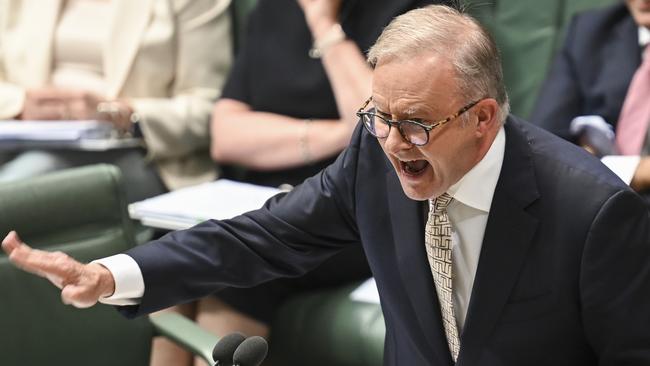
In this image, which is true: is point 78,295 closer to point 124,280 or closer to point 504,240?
point 124,280

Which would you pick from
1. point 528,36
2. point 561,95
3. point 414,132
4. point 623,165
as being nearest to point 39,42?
point 528,36

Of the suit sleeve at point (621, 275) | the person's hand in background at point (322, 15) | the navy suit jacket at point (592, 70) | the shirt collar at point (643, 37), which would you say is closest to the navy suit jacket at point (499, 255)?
the suit sleeve at point (621, 275)

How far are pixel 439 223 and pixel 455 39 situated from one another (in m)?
0.31

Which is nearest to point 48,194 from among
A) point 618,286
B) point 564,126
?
point 618,286

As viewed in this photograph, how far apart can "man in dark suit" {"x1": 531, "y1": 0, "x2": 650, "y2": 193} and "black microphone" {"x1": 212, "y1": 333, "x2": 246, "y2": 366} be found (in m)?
1.41

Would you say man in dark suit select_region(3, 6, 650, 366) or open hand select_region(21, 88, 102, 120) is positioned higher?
man in dark suit select_region(3, 6, 650, 366)

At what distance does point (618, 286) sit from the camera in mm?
1427

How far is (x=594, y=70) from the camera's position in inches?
102

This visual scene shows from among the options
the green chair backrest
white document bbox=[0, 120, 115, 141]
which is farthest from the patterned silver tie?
white document bbox=[0, 120, 115, 141]

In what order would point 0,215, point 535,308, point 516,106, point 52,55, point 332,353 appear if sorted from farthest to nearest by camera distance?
point 52,55, point 516,106, point 332,353, point 0,215, point 535,308

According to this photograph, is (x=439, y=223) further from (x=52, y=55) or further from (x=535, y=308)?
(x=52, y=55)

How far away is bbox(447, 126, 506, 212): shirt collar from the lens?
151cm

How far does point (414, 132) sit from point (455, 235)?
24 cm

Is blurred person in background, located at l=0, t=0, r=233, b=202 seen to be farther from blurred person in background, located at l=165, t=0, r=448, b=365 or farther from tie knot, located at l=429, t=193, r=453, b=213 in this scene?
tie knot, located at l=429, t=193, r=453, b=213
